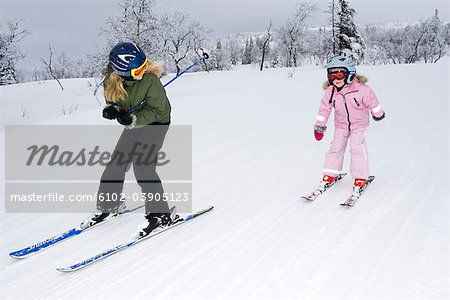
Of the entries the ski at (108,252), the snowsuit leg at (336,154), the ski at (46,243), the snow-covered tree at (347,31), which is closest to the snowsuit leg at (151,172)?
the ski at (108,252)

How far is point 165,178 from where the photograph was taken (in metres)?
5.91

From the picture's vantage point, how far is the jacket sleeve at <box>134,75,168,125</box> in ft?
12.3

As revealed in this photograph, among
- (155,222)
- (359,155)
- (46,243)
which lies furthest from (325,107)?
(46,243)

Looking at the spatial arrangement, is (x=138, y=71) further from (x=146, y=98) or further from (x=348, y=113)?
(x=348, y=113)

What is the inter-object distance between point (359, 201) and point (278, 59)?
6700 centimetres

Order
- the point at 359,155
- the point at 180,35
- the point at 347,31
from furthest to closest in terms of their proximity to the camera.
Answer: the point at 180,35, the point at 347,31, the point at 359,155

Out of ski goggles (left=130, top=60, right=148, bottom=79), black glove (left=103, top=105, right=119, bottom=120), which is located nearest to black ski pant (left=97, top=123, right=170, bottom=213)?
black glove (left=103, top=105, right=119, bottom=120)

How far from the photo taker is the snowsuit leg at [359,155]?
4656 mm

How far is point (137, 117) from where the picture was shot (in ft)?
12.2

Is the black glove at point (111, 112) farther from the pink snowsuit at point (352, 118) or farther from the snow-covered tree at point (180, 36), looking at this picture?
the snow-covered tree at point (180, 36)

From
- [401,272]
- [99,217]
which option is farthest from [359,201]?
[99,217]

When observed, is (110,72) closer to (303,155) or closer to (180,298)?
(180,298)

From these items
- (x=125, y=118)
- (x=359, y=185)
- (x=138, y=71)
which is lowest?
(x=359, y=185)

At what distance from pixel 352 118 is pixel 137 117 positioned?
249cm
